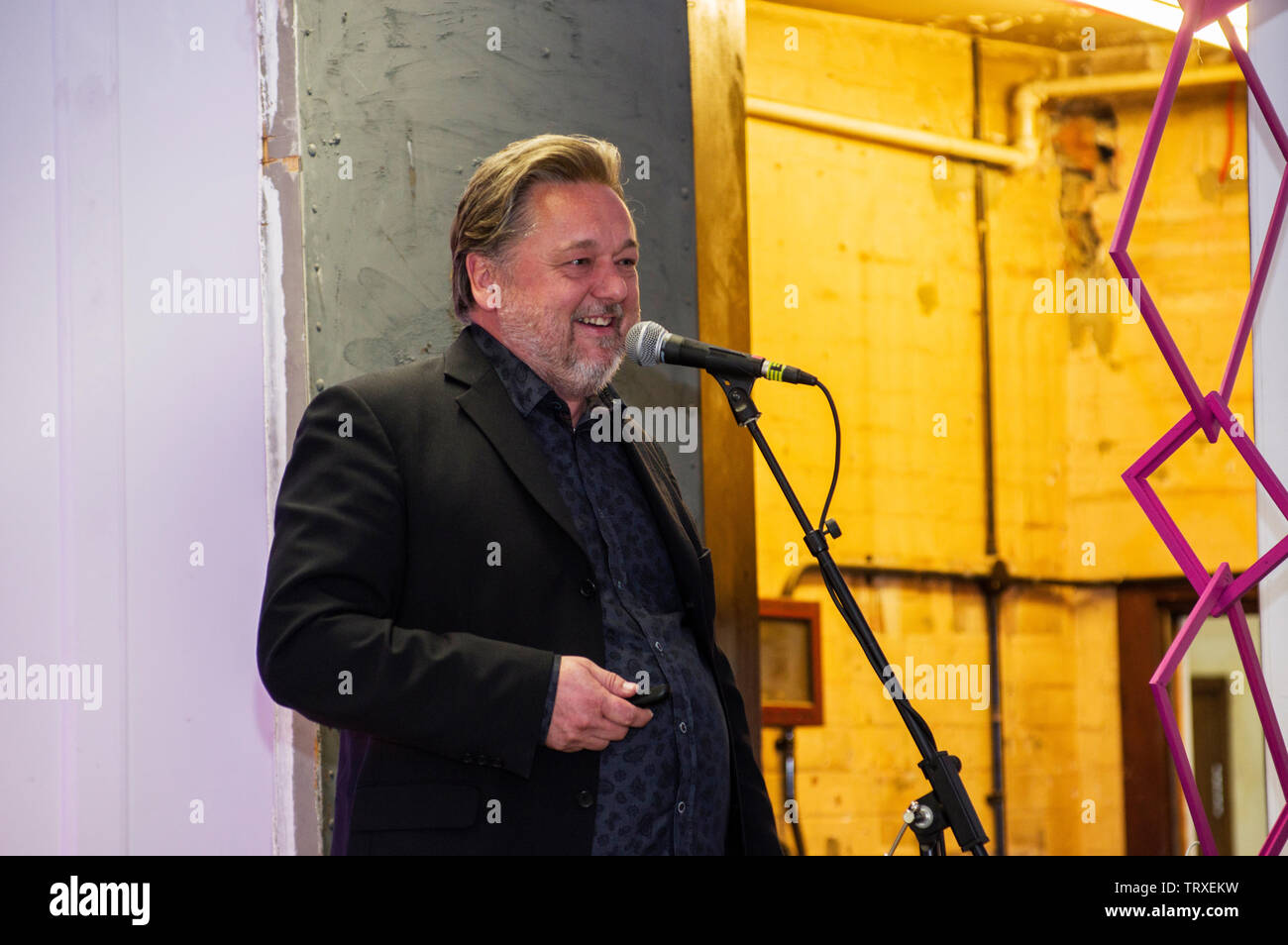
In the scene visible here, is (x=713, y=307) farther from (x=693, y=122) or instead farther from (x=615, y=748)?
(x=615, y=748)

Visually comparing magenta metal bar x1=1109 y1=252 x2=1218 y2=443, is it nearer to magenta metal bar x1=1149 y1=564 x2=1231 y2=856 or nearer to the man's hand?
magenta metal bar x1=1149 y1=564 x2=1231 y2=856

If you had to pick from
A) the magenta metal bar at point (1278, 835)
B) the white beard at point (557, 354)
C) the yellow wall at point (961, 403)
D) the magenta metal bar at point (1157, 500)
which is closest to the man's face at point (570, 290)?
the white beard at point (557, 354)

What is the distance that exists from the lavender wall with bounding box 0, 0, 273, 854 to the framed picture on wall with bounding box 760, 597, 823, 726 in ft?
6.62

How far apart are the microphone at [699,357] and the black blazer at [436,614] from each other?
0.24 metres

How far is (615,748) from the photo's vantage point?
1715 millimetres

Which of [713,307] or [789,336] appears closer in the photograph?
[713,307]

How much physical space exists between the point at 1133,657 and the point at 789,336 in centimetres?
164

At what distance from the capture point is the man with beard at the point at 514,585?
61.7 inches

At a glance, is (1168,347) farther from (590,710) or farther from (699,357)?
(590,710)

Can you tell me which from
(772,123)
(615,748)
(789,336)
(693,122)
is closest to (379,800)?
(615,748)

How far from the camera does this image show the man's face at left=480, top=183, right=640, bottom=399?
1.94 metres
